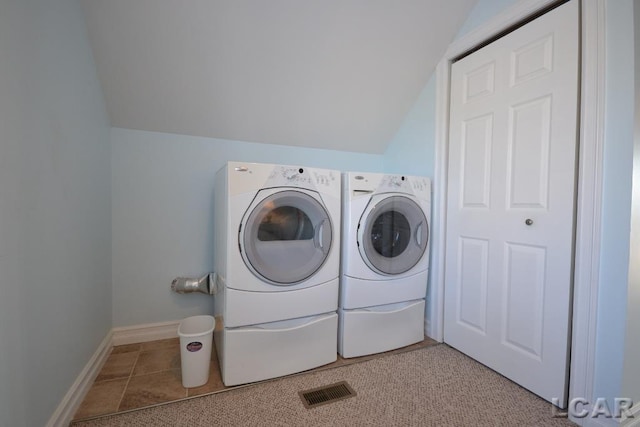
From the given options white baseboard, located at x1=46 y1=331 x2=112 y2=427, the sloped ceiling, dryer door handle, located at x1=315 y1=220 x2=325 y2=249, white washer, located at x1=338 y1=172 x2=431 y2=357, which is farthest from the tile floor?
the sloped ceiling

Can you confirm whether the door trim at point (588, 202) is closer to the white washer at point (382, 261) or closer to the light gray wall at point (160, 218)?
the white washer at point (382, 261)

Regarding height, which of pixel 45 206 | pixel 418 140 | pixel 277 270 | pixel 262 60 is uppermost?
pixel 262 60

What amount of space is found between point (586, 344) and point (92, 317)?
2.42 m

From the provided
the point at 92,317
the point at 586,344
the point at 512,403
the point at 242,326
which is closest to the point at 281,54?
the point at 242,326

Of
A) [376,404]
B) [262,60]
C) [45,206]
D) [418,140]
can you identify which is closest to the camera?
[45,206]

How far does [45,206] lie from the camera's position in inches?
39.7

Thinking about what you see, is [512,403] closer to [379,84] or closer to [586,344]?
[586,344]

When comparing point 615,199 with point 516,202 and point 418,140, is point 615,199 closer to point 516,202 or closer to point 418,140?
point 516,202

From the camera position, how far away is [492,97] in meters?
1.56

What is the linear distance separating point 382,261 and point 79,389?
167cm

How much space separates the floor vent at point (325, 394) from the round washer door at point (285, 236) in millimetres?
553

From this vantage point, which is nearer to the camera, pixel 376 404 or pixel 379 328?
pixel 376 404

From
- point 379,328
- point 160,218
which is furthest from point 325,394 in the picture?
point 160,218

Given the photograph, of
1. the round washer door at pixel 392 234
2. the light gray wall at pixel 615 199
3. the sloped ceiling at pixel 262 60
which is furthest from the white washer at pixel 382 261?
the light gray wall at pixel 615 199
